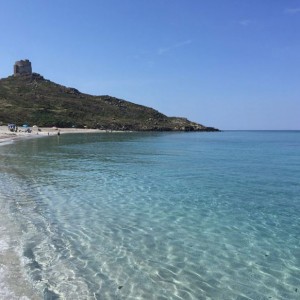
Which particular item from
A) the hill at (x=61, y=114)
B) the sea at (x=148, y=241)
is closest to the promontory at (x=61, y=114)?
the hill at (x=61, y=114)

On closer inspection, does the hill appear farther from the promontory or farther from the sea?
the sea

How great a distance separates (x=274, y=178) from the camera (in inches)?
1065

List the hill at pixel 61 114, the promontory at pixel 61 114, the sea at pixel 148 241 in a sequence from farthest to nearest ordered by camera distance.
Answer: the hill at pixel 61 114 < the promontory at pixel 61 114 < the sea at pixel 148 241

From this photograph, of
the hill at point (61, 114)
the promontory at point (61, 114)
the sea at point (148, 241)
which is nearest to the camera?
the sea at point (148, 241)

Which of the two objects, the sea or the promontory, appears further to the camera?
the promontory

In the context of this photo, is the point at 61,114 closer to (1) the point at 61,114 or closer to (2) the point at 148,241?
(1) the point at 61,114

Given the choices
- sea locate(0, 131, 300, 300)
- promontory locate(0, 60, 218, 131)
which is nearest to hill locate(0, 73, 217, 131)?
promontory locate(0, 60, 218, 131)

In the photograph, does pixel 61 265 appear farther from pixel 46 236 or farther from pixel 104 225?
pixel 104 225

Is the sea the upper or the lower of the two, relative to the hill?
lower

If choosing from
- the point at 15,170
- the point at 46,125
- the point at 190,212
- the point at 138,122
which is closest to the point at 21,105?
the point at 46,125

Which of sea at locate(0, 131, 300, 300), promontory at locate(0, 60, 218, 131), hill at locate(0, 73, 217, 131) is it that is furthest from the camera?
hill at locate(0, 73, 217, 131)

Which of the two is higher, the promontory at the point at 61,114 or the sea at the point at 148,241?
the promontory at the point at 61,114

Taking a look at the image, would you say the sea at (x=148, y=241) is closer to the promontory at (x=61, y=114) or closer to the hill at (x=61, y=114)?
the promontory at (x=61, y=114)

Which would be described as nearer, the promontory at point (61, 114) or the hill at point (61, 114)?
the promontory at point (61, 114)
